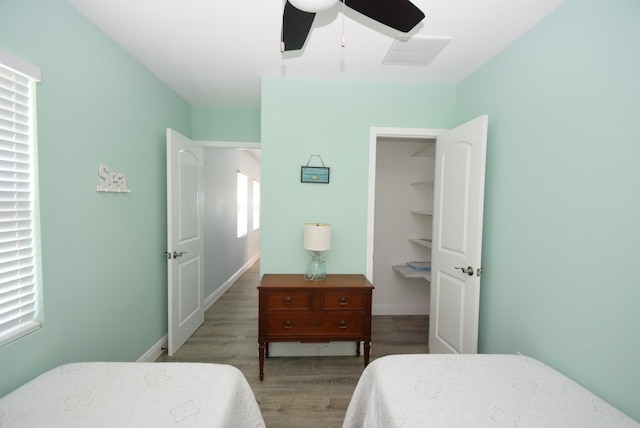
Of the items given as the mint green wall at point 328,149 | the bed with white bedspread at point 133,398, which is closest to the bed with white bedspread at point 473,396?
the bed with white bedspread at point 133,398

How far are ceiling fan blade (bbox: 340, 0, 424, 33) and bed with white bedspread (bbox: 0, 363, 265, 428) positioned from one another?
1.81 meters

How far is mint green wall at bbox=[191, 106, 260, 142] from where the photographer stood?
131 inches

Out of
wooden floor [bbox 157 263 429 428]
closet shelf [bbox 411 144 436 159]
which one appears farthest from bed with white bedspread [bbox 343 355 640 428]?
closet shelf [bbox 411 144 436 159]

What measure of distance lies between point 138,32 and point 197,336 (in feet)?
9.10

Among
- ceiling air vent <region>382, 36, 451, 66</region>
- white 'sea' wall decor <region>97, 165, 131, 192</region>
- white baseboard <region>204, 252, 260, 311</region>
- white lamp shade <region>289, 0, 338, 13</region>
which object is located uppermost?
ceiling air vent <region>382, 36, 451, 66</region>

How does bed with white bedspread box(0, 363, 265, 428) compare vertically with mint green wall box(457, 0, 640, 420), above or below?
below

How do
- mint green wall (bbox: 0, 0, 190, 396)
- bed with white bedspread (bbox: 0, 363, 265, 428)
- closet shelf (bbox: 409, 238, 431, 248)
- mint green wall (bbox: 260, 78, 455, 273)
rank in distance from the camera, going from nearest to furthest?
bed with white bedspread (bbox: 0, 363, 265, 428) → mint green wall (bbox: 0, 0, 190, 396) → mint green wall (bbox: 260, 78, 455, 273) → closet shelf (bbox: 409, 238, 431, 248)

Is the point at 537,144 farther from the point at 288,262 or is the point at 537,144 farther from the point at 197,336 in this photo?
the point at 197,336

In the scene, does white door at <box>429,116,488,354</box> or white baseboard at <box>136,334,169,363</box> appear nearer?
white door at <box>429,116,488,354</box>

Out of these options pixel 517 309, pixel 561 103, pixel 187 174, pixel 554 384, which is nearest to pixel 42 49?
pixel 187 174

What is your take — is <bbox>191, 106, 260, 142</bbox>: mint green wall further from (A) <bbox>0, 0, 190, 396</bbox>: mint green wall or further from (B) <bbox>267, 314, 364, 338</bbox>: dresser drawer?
(B) <bbox>267, 314, 364, 338</bbox>: dresser drawer

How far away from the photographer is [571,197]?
1.50m

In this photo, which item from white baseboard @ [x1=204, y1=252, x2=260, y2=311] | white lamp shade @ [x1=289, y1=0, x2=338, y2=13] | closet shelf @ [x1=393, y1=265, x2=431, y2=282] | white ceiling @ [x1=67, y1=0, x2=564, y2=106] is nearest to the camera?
white lamp shade @ [x1=289, y1=0, x2=338, y2=13]

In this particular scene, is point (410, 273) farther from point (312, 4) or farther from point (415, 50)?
point (312, 4)
